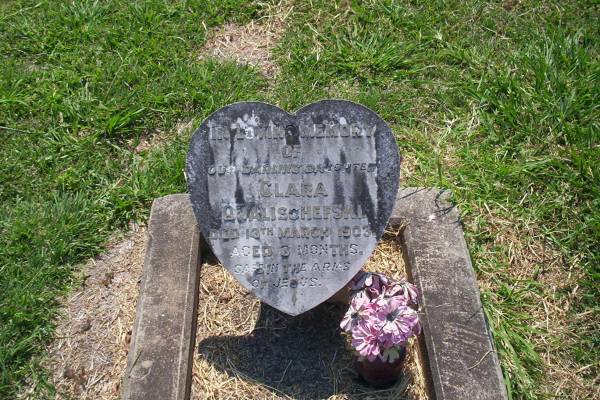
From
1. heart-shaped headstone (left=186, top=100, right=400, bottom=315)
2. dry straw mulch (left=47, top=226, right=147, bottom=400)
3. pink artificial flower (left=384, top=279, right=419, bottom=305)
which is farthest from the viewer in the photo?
dry straw mulch (left=47, top=226, right=147, bottom=400)

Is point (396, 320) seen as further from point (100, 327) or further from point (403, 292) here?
point (100, 327)

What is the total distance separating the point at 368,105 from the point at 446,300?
157 centimetres

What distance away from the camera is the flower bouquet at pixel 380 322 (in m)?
2.52

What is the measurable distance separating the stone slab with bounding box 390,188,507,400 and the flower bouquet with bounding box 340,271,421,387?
0.54ft

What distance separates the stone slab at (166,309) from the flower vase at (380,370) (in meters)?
0.76

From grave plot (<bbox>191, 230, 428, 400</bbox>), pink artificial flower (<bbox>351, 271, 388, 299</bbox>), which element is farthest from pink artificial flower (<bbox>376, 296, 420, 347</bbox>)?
grave plot (<bbox>191, 230, 428, 400</bbox>)

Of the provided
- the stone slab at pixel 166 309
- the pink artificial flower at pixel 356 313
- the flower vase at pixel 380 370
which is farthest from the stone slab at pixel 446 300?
the stone slab at pixel 166 309

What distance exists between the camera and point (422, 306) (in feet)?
9.46

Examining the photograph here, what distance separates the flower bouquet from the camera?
8.28ft

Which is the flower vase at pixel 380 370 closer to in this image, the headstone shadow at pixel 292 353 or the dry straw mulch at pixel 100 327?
the headstone shadow at pixel 292 353

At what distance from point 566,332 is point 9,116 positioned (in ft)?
11.6

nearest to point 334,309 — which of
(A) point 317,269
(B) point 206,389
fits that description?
(A) point 317,269

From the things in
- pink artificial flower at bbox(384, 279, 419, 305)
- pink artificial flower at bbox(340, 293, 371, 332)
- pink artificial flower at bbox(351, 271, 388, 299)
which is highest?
pink artificial flower at bbox(351, 271, 388, 299)

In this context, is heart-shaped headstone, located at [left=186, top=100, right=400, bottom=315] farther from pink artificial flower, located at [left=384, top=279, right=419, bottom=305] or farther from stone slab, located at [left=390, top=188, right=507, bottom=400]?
stone slab, located at [left=390, top=188, right=507, bottom=400]
